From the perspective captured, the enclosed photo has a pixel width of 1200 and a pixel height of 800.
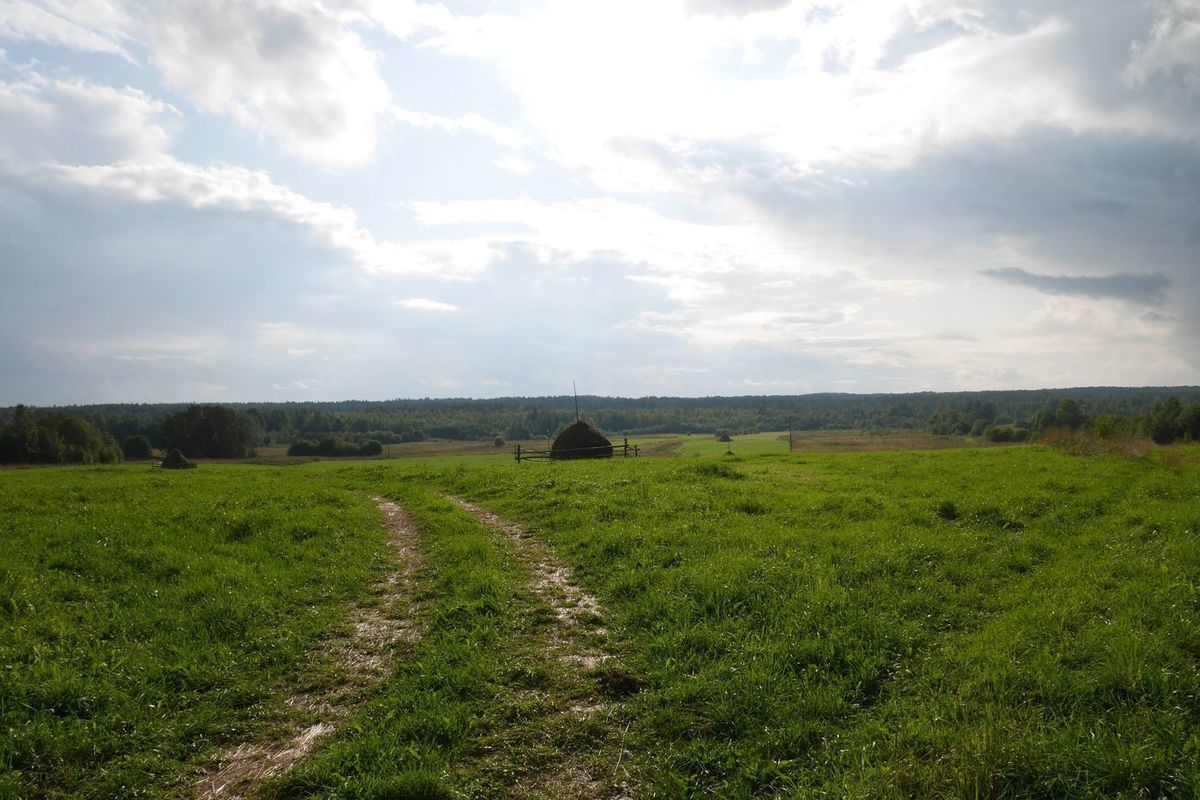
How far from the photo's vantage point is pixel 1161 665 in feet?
23.0

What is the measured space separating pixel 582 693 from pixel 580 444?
113 ft

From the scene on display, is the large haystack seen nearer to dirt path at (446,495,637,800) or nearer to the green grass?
the green grass

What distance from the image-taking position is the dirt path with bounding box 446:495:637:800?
19.3 feet

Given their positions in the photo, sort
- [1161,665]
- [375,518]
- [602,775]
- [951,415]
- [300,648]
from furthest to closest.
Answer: [951,415]
[375,518]
[300,648]
[1161,665]
[602,775]

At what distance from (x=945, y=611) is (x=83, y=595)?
13583 mm

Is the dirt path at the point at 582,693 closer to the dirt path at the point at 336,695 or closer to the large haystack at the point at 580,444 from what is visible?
the dirt path at the point at 336,695

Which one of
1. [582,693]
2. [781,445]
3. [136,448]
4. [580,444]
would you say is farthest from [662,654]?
[136,448]

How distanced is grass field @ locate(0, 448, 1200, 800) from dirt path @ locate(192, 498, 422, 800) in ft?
0.84

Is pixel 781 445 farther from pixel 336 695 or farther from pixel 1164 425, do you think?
pixel 336 695

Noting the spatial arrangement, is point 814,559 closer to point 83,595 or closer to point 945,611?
point 945,611

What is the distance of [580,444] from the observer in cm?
4212

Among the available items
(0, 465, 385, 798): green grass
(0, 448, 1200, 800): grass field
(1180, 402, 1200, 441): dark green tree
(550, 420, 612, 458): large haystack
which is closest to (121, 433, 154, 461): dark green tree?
(550, 420, 612, 458): large haystack

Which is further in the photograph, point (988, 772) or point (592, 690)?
point (592, 690)

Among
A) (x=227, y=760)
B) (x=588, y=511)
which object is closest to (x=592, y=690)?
(x=227, y=760)
